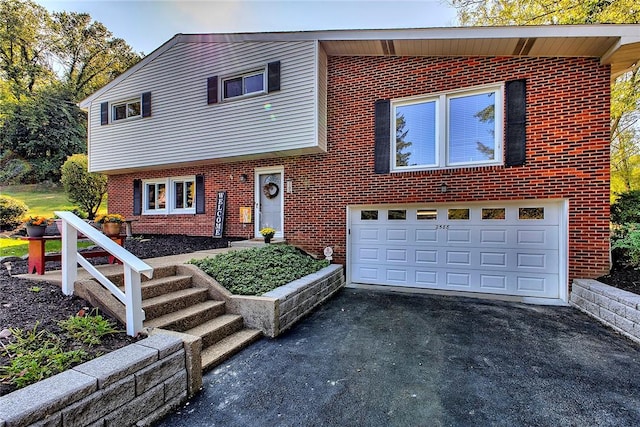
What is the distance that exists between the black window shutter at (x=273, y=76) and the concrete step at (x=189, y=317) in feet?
17.9

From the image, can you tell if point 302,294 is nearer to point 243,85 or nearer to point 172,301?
point 172,301

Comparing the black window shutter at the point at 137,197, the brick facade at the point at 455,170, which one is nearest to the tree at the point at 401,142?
the brick facade at the point at 455,170

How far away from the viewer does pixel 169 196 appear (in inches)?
382

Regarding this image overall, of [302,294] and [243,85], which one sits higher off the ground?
[243,85]

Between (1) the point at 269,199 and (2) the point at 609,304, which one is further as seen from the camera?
(1) the point at 269,199

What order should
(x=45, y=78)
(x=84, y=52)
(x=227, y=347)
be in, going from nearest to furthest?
(x=227, y=347)
(x=45, y=78)
(x=84, y=52)

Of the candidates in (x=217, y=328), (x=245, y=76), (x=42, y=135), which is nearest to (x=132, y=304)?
(x=217, y=328)

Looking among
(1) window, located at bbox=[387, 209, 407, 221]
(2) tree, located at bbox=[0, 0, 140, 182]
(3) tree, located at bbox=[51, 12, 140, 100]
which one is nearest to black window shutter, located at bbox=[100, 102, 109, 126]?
A: (1) window, located at bbox=[387, 209, 407, 221]

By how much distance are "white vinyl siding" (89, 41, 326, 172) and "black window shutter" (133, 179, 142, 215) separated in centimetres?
76

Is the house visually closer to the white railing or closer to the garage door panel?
the garage door panel

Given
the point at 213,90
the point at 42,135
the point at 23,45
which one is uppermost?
the point at 23,45

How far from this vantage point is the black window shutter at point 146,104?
9.03 metres

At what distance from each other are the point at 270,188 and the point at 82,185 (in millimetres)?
9785

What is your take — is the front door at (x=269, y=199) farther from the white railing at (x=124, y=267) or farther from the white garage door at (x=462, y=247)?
the white railing at (x=124, y=267)
